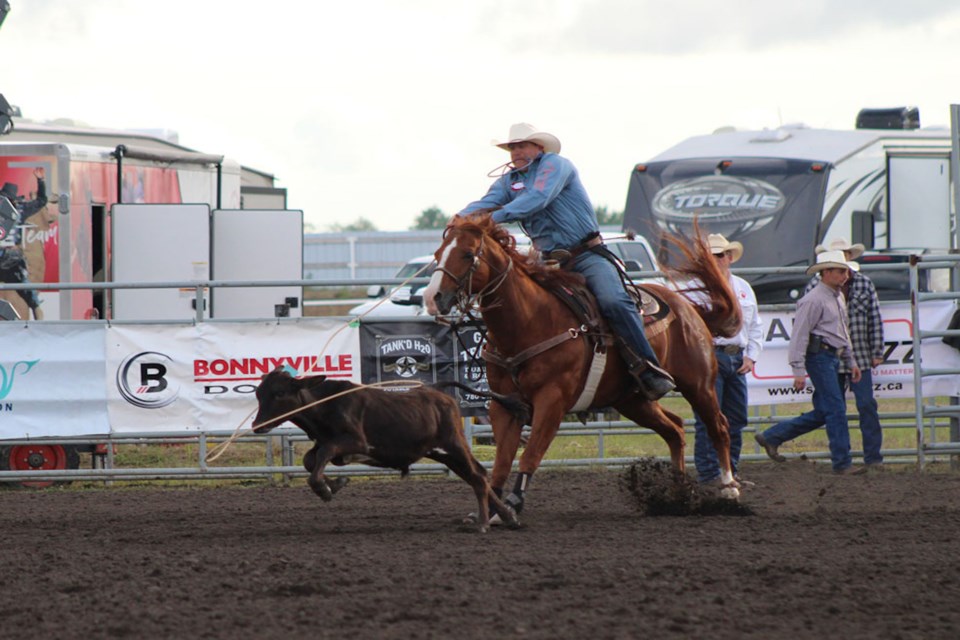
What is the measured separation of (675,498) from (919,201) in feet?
34.4

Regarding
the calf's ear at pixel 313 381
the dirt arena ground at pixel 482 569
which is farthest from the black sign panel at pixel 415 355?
the calf's ear at pixel 313 381

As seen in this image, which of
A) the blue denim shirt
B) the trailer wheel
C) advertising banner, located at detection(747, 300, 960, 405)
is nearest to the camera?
the blue denim shirt

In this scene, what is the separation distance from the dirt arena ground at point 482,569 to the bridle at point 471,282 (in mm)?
1326

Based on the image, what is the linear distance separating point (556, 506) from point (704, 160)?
10.0 meters

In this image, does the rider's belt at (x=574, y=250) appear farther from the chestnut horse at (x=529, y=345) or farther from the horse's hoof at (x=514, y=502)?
the horse's hoof at (x=514, y=502)

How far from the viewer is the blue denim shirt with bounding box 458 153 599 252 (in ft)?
25.4

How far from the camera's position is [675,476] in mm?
8422

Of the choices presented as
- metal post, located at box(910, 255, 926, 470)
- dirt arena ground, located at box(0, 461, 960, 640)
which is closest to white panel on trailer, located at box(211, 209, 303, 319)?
dirt arena ground, located at box(0, 461, 960, 640)

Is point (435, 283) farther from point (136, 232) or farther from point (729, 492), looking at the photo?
point (136, 232)

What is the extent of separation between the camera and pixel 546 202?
304 inches

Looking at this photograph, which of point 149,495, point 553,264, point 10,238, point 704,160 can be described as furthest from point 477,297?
point 704,160

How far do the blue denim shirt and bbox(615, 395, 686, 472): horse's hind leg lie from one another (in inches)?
52.3

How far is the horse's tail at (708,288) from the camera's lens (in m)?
9.33

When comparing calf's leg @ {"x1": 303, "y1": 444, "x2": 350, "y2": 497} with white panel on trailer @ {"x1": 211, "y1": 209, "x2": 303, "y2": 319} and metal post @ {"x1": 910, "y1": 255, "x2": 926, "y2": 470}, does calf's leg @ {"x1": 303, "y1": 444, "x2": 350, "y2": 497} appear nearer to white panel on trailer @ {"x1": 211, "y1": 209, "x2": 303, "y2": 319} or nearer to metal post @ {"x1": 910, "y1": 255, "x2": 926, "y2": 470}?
metal post @ {"x1": 910, "y1": 255, "x2": 926, "y2": 470}
